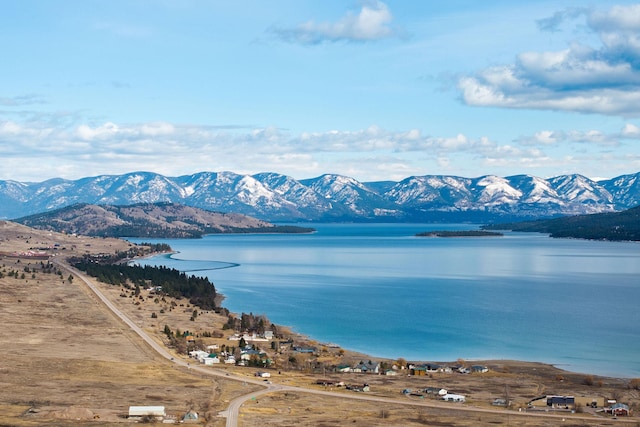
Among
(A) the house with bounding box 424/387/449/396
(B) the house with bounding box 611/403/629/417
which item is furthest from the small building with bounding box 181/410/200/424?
(B) the house with bounding box 611/403/629/417

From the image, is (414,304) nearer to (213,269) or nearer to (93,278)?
(93,278)

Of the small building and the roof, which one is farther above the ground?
the roof

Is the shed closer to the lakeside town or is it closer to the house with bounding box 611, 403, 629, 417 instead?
the lakeside town

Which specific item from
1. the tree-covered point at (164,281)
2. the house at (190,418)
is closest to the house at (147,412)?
the house at (190,418)

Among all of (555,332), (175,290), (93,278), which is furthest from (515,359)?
(93,278)

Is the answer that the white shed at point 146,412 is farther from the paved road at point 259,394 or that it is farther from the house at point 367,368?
the house at point 367,368

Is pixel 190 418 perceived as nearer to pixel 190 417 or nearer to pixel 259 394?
pixel 190 417
